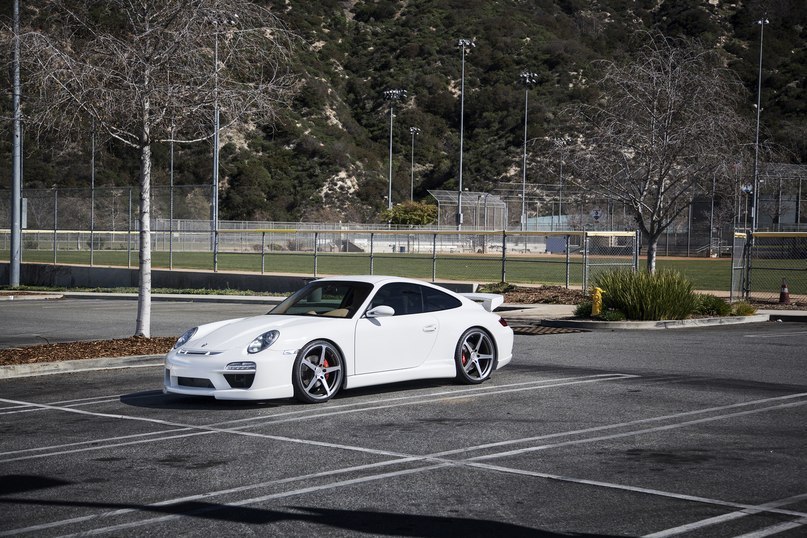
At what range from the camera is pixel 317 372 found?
11.1 m

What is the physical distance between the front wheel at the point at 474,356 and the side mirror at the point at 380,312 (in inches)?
49.3

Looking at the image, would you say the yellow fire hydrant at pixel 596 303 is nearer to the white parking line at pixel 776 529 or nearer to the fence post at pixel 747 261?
the fence post at pixel 747 261

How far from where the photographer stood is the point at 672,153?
28.7 metres

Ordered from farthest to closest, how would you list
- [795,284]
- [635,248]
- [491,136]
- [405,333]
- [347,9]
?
1. [347,9]
2. [491,136]
3. [795,284]
4. [635,248]
5. [405,333]

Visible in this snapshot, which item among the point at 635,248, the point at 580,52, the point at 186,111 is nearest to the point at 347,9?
the point at 580,52

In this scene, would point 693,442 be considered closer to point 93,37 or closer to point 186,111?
point 186,111

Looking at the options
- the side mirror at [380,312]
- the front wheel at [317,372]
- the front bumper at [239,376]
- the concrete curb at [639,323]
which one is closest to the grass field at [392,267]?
the concrete curb at [639,323]

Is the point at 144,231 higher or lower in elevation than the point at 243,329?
higher

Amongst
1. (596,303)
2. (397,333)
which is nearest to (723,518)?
(397,333)

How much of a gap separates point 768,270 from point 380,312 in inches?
1444

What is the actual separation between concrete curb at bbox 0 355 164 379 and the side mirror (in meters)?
4.65

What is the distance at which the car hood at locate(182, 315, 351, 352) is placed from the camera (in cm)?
1088

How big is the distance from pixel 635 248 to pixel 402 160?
91529 millimetres

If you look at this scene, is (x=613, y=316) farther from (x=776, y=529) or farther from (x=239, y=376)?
(x=776, y=529)
